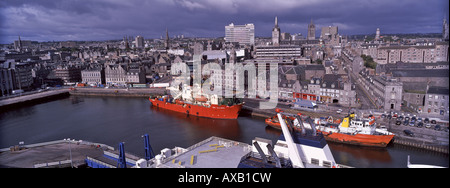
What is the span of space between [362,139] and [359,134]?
0.61 ft

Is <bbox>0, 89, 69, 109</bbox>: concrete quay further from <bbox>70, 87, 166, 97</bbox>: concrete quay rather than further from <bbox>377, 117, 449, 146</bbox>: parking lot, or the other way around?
<bbox>377, 117, 449, 146</bbox>: parking lot

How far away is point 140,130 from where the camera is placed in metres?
10.8

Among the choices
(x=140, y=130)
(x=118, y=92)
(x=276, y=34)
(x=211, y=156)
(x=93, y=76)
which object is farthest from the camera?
(x=276, y=34)

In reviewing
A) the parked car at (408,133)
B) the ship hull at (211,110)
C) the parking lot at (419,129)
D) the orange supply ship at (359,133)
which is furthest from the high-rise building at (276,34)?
the parked car at (408,133)

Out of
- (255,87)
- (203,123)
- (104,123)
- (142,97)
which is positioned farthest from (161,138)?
(142,97)

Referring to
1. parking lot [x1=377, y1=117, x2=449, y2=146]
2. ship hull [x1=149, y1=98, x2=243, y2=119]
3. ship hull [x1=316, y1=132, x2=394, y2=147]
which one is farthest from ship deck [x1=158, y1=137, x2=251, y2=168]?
ship hull [x1=149, y1=98, x2=243, y2=119]

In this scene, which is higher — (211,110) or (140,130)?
(211,110)

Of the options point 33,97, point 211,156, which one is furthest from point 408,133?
point 33,97

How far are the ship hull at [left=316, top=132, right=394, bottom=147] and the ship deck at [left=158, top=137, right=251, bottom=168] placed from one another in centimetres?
501

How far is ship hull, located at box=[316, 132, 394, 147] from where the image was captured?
8.45 metres

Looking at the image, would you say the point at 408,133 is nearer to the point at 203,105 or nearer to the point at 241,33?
the point at 203,105
